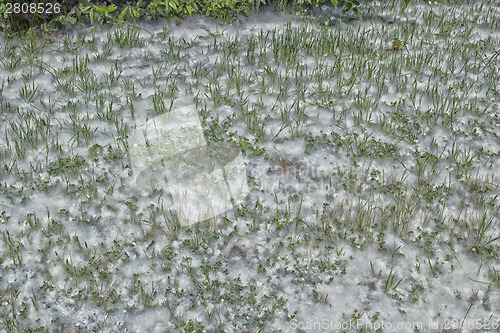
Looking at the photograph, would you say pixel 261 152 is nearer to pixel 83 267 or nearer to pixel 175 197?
pixel 175 197

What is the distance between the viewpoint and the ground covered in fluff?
3408mm

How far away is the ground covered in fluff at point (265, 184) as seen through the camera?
341cm

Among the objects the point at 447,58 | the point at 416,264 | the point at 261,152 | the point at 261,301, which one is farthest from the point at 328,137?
the point at 447,58

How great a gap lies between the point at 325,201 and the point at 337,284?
87cm

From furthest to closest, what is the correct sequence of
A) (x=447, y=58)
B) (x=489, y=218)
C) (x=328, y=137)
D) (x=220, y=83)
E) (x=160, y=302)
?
(x=447, y=58), (x=220, y=83), (x=328, y=137), (x=489, y=218), (x=160, y=302)

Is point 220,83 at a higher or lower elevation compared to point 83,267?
higher

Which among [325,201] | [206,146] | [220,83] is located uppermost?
[220,83]

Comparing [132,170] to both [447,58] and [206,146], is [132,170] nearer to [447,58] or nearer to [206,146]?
[206,146]

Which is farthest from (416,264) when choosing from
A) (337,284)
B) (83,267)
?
(83,267)

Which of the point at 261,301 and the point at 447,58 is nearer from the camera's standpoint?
the point at 261,301

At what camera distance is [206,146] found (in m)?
4.62

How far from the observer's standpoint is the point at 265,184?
14.1 ft

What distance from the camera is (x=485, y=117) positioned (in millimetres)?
5086

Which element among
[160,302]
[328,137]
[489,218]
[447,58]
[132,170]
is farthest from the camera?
[447,58]
